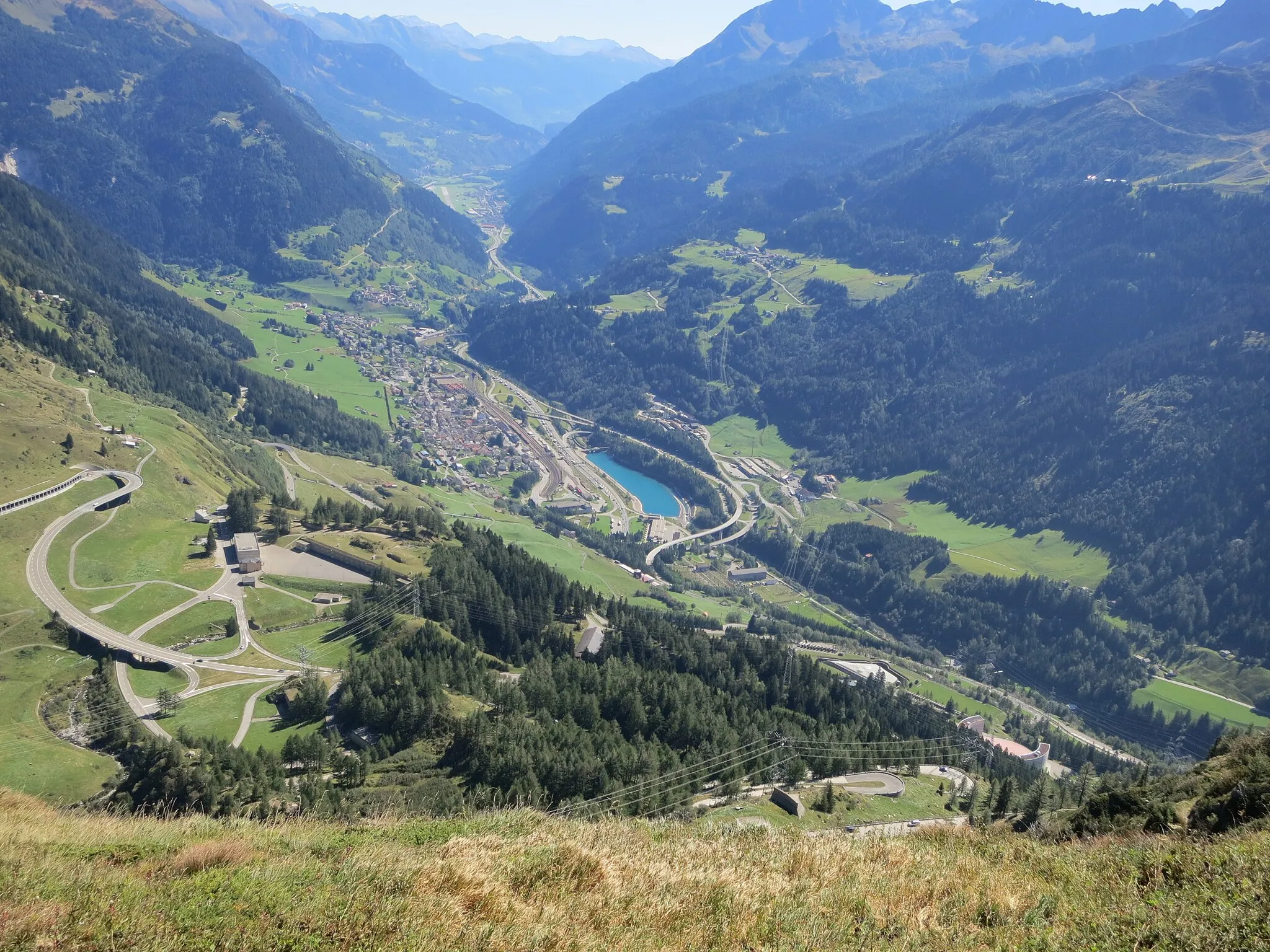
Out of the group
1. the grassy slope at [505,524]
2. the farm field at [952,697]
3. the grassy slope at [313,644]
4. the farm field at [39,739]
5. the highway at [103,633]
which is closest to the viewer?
the farm field at [39,739]

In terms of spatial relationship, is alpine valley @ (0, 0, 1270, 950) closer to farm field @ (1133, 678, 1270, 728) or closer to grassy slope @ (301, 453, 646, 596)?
farm field @ (1133, 678, 1270, 728)

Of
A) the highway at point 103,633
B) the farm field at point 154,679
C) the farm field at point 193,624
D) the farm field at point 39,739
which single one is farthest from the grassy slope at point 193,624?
the farm field at point 39,739

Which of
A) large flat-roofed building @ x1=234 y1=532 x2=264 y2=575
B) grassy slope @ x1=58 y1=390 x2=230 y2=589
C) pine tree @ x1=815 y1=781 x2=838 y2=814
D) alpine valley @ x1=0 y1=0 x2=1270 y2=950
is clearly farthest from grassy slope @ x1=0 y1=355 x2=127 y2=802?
pine tree @ x1=815 y1=781 x2=838 y2=814

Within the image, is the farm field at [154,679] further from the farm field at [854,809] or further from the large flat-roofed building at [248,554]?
the farm field at [854,809]

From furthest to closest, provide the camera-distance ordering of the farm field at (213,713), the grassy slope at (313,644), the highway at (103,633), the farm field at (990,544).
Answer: the farm field at (990,544) → the grassy slope at (313,644) → the highway at (103,633) → the farm field at (213,713)

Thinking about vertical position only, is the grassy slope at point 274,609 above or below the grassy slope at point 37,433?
below

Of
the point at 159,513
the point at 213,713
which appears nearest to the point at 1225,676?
the point at 213,713
